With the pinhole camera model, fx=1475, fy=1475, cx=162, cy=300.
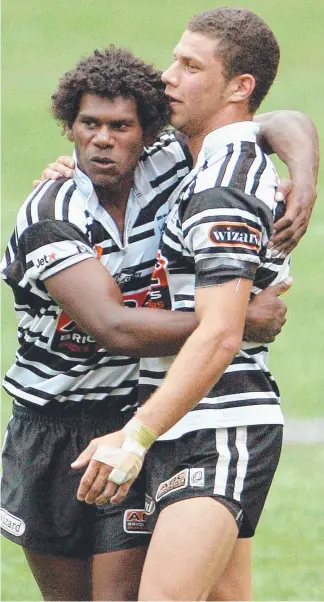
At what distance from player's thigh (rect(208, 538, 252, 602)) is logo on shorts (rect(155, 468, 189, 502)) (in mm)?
311

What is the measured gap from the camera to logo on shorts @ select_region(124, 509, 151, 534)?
5148 mm

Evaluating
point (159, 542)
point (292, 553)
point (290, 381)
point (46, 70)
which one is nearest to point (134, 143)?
point (159, 542)

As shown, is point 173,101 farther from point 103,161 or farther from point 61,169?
point 61,169

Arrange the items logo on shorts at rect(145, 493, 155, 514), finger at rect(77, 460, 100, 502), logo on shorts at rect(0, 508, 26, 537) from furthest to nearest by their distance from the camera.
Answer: logo on shorts at rect(0, 508, 26, 537) → logo on shorts at rect(145, 493, 155, 514) → finger at rect(77, 460, 100, 502)

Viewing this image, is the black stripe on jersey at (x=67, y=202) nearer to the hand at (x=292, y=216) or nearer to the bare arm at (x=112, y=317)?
the bare arm at (x=112, y=317)

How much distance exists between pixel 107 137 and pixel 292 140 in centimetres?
74

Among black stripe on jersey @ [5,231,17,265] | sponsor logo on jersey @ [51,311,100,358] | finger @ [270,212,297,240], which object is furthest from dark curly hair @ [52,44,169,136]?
sponsor logo on jersey @ [51,311,100,358]

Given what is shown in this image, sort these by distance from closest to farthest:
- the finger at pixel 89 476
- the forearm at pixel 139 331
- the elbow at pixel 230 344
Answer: the finger at pixel 89 476 < the elbow at pixel 230 344 < the forearm at pixel 139 331

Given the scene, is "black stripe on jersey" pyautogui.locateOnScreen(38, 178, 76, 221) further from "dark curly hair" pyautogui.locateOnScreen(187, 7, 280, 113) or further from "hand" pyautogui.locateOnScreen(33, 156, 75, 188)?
"dark curly hair" pyautogui.locateOnScreen(187, 7, 280, 113)

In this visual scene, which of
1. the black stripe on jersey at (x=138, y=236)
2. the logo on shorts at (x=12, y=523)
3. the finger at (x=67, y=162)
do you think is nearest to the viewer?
the black stripe on jersey at (x=138, y=236)

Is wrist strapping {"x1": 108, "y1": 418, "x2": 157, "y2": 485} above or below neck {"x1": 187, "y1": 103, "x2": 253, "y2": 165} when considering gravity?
below

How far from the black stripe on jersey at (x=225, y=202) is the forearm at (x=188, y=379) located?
0.39m

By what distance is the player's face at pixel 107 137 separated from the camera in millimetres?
5055

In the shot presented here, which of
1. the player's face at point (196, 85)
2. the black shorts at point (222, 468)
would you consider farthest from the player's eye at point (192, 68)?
the black shorts at point (222, 468)
